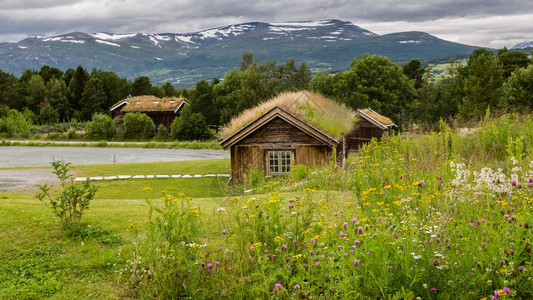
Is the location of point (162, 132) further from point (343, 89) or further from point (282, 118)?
point (282, 118)

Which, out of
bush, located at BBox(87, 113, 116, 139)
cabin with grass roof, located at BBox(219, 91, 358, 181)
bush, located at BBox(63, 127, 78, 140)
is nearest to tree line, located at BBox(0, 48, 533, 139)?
bush, located at BBox(87, 113, 116, 139)

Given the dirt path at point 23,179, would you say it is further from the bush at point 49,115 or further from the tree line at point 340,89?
the bush at point 49,115

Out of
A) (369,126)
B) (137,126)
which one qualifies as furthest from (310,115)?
(137,126)

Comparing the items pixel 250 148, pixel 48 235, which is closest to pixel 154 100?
pixel 250 148

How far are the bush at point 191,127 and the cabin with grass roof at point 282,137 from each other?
36.8 metres

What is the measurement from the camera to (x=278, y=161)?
71.7 feet

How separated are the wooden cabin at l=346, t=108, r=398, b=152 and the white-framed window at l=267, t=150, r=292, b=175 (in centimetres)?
1303

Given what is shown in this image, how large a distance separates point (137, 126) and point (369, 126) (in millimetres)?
38279

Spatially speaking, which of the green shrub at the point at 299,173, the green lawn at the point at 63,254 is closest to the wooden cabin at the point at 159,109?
the green shrub at the point at 299,173

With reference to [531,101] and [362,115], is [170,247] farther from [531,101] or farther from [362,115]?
[531,101]

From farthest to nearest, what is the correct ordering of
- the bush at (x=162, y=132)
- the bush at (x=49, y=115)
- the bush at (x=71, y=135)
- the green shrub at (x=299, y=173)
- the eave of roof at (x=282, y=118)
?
the bush at (x=49, y=115)
the bush at (x=71, y=135)
the bush at (x=162, y=132)
the eave of roof at (x=282, y=118)
the green shrub at (x=299, y=173)

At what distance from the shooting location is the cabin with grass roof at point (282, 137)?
21016mm

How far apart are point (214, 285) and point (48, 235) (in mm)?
4647

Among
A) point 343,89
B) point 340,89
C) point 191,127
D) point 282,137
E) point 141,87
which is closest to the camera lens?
point 282,137
